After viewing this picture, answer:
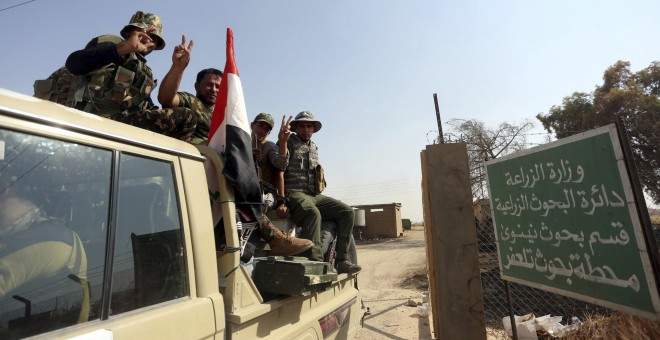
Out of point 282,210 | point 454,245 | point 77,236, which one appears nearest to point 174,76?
point 77,236

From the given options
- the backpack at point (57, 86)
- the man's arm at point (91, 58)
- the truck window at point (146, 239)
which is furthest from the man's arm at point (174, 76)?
the truck window at point (146, 239)

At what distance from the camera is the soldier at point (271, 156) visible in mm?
3463

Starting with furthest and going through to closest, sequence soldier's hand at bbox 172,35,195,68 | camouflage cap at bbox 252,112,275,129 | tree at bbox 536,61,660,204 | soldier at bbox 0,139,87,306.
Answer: tree at bbox 536,61,660,204, camouflage cap at bbox 252,112,275,129, soldier's hand at bbox 172,35,195,68, soldier at bbox 0,139,87,306

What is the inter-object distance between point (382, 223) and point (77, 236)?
983 inches

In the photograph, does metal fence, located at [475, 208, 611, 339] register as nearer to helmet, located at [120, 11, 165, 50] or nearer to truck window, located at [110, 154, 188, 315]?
truck window, located at [110, 154, 188, 315]

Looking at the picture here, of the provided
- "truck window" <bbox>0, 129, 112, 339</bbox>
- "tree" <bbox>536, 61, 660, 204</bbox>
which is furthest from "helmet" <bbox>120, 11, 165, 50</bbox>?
"tree" <bbox>536, 61, 660, 204</bbox>

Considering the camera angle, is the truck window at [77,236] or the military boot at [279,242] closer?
the truck window at [77,236]

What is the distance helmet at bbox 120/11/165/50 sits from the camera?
7.73 ft

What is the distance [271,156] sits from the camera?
146 inches

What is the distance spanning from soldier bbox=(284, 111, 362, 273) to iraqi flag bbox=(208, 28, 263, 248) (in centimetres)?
143

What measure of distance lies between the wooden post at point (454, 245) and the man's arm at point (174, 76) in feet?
8.10

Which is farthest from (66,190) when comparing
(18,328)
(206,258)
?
(206,258)

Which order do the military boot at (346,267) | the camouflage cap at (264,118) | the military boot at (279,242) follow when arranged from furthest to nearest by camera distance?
1. the camouflage cap at (264,118)
2. the military boot at (346,267)
3. the military boot at (279,242)

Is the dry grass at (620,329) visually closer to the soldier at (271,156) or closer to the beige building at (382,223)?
the soldier at (271,156)
